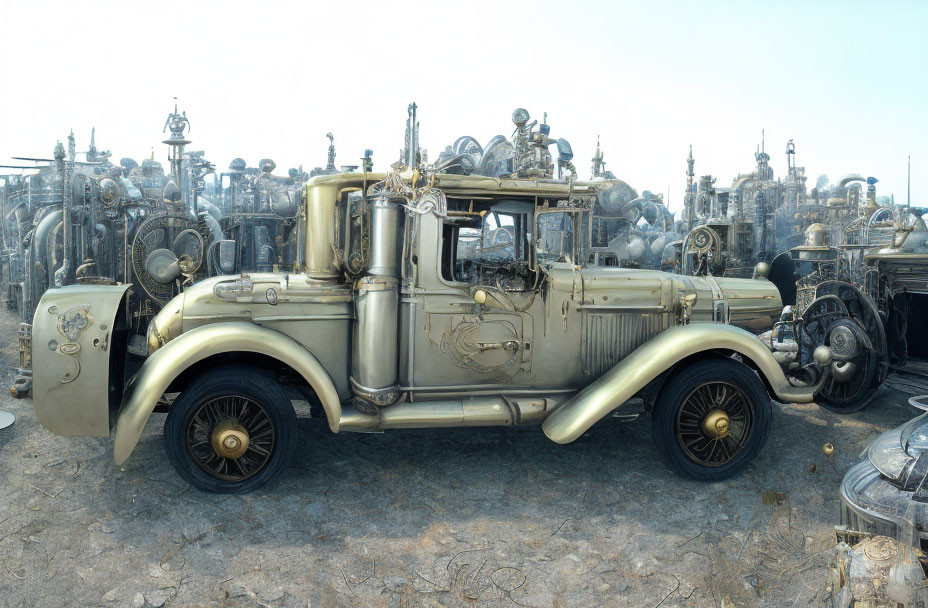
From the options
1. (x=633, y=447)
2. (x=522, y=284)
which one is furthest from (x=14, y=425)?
(x=633, y=447)

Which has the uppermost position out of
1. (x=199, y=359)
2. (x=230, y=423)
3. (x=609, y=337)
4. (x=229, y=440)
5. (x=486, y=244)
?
(x=486, y=244)

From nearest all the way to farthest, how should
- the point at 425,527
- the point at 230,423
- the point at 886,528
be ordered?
the point at 886,528
the point at 425,527
the point at 230,423

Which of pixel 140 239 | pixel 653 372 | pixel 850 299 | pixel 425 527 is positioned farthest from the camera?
pixel 140 239

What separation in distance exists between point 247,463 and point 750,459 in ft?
12.9

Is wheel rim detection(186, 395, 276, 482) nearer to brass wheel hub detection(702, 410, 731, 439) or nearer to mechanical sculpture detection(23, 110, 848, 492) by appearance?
mechanical sculpture detection(23, 110, 848, 492)

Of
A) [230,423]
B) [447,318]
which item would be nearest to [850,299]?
[447,318]

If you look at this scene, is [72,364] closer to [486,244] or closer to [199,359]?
[199,359]

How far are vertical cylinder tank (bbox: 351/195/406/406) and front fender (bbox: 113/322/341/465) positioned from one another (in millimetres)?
293

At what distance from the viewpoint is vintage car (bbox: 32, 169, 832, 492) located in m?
4.75

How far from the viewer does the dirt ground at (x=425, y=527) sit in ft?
12.5

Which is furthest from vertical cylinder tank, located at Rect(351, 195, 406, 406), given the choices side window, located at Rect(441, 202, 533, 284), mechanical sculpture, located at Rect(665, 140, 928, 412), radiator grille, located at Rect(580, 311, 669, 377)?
mechanical sculpture, located at Rect(665, 140, 928, 412)

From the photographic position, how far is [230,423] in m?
4.79

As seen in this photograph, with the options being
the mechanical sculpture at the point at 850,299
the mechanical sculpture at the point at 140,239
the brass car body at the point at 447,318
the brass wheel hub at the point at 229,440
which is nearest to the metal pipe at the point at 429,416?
the brass car body at the point at 447,318

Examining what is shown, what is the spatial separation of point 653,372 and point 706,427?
648mm
